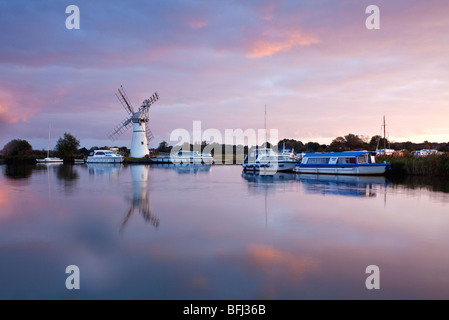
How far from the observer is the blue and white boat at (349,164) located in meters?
31.9

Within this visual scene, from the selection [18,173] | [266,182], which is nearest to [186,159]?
[18,173]

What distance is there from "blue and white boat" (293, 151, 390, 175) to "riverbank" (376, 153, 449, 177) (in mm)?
2970

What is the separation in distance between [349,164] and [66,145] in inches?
3180

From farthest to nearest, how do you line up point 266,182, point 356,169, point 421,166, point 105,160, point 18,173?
1. point 105,160
2. point 18,173
3. point 356,169
4. point 421,166
5. point 266,182

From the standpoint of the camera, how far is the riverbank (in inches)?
1183

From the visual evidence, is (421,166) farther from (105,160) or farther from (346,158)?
(105,160)

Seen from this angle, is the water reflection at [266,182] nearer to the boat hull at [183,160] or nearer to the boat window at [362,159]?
Answer: the boat window at [362,159]

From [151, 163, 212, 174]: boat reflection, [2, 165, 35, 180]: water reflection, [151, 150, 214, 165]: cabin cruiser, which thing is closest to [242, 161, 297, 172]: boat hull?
[151, 163, 212, 174]: boat reflection

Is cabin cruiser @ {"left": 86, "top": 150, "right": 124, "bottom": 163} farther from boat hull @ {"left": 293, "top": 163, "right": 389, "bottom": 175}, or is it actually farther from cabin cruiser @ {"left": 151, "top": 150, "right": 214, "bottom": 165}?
boat hull @ {"left": 293, "top": 163, "right": 389, "bottom": 175}

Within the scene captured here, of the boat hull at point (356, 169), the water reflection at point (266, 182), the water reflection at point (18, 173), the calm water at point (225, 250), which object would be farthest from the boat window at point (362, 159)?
the water reflection at point (18, 173)

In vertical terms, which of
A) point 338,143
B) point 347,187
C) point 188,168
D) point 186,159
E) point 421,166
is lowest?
point 347,187

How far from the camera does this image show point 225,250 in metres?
8.13

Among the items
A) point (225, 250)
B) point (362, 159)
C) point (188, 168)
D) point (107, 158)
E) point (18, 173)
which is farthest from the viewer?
point (107, 158)
